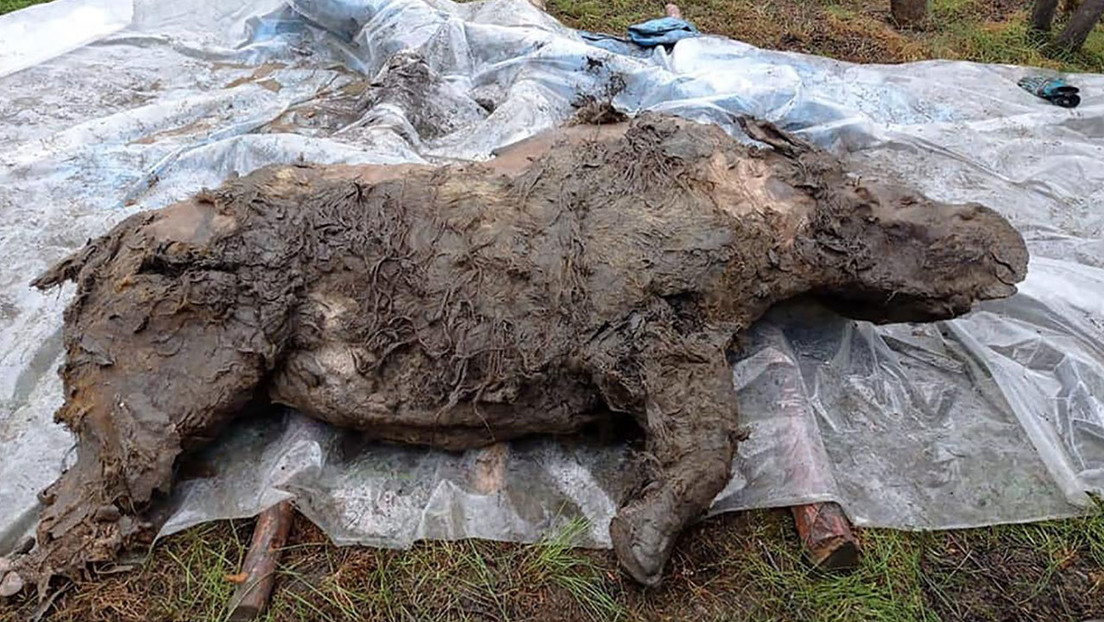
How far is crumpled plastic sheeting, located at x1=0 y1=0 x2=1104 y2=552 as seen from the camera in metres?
2.97

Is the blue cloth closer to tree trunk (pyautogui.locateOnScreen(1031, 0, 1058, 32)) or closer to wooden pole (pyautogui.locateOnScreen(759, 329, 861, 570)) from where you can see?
tree trunk (pyautogui.locateOnScreen(1031, 0, 1058, 32))

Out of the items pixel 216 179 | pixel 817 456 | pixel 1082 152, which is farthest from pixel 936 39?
pixel 216 179

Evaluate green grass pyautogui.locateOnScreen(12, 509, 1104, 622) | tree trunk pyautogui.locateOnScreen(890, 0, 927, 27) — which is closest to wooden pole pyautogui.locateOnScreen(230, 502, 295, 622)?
green grass pyautogui.locateOnScreen(12, 509, 1104, 622)

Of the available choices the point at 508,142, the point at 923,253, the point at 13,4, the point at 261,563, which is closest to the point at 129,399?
the point at 261,563

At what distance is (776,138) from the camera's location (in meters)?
3.43

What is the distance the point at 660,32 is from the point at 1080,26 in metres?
A: 3.07

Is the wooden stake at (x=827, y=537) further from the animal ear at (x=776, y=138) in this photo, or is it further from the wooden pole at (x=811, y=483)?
the animal ear at (x=776, y=138)

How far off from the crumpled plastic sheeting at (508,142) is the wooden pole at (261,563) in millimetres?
77

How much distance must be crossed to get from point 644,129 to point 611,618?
1.74 m

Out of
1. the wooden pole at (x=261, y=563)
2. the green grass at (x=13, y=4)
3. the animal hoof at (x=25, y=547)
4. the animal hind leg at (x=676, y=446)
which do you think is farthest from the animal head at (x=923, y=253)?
the green grass at (x=13, y=4)

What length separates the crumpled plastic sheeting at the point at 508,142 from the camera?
2967mm

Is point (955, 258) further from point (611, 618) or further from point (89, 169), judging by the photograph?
point (89, 169)

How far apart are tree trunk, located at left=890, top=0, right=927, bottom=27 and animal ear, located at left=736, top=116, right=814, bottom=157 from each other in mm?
3943

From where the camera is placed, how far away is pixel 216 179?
14.1 ft
